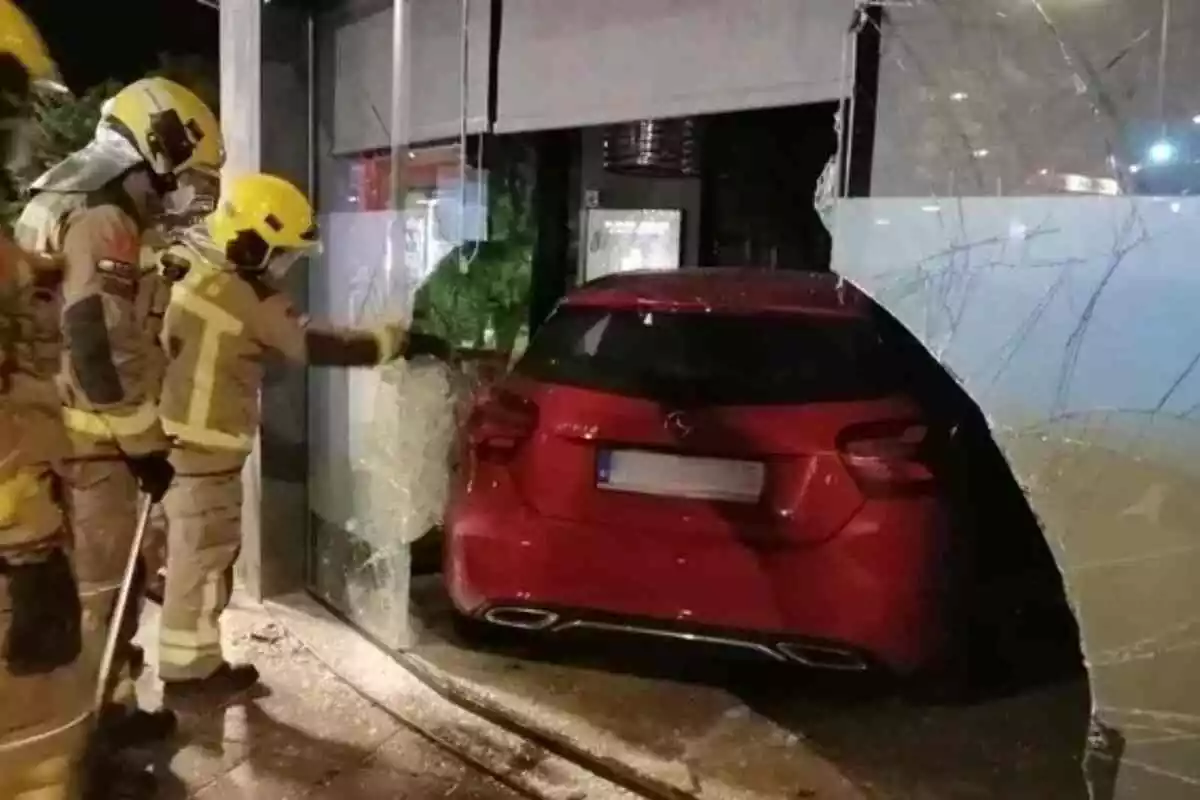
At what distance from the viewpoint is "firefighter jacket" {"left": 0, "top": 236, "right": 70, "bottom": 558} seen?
2.62 metres

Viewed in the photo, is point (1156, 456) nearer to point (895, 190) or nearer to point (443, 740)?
point (895, 190)

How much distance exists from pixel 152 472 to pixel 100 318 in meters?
0.51

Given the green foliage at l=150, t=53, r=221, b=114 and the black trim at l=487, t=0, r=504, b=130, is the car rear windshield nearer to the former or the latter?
the black trim at l=487, t=0, r=504, b=130

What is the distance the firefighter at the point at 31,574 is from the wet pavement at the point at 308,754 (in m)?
0.89

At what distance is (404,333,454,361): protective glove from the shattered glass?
7.19ft

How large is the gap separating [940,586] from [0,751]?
8.66 feet

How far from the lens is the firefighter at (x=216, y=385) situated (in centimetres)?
427

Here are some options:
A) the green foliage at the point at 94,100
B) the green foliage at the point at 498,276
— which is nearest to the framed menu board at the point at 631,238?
the green foliage at the point at 498,276

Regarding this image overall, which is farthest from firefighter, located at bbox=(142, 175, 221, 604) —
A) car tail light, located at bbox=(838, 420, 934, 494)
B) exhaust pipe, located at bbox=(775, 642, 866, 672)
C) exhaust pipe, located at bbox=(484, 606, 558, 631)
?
car tail light, located at bbox=(838, 420, 934, 494)

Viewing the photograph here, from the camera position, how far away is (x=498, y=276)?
6488mm

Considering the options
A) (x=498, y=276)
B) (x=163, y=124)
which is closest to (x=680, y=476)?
(x=163, y=124)

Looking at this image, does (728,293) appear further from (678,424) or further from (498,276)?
(498,276)

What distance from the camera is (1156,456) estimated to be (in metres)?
2.55

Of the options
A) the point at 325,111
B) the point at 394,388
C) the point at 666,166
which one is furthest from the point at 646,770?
the point at 666,166
